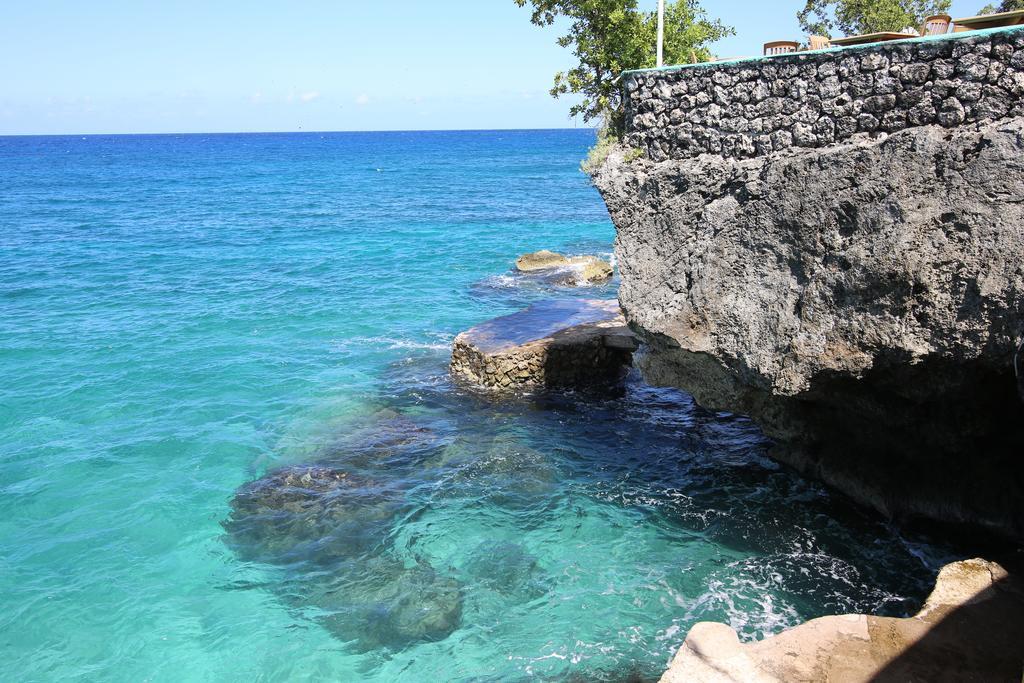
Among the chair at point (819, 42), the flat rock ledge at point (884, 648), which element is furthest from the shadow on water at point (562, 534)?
the chair at point (819, 42)

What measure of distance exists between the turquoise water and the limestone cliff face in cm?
125

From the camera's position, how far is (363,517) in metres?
12.2

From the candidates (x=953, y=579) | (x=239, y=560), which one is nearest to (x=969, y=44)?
(x=953, y=579)

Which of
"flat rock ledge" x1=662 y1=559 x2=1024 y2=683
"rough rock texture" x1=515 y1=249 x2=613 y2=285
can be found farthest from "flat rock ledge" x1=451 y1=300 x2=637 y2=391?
"rough rock texture" x1=515 y1=249 x2=613 y2=285

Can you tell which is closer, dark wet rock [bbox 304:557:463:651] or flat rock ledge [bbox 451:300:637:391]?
dark wet rock [bbox 304:557:463:651]

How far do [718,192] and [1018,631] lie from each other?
5.93 meters

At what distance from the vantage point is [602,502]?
12.3 m

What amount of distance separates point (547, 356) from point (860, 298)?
8.41 meters

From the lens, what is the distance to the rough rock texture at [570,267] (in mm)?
27562

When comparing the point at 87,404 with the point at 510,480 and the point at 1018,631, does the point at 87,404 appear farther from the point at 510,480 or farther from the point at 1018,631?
the point at 1018,631

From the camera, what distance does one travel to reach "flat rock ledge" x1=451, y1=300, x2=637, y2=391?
16.7 meters

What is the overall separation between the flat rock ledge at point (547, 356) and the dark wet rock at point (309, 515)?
4.52 m

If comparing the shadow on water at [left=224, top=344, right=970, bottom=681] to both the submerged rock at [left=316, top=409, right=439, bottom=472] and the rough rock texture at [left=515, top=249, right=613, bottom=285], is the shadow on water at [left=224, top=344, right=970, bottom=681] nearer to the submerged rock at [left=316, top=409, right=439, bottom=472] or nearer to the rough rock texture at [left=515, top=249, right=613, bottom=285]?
the submerged rock at [left=316, top=409, right=439, bottom=472]

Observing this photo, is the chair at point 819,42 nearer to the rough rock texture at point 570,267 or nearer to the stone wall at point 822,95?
the stone wall at point 822,95
